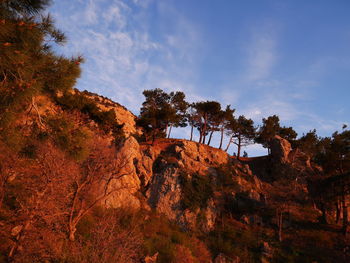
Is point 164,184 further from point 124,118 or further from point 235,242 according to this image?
point 124,118

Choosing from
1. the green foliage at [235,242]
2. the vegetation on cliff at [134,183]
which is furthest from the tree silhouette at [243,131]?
the green foliage at [235,242]

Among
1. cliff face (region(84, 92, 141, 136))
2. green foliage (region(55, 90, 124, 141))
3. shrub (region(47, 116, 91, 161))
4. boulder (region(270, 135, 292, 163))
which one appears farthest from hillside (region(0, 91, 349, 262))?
cliff face (region(84, 92, 141, 136))

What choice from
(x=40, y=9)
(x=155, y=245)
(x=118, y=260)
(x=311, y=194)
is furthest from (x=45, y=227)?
(x=311, y=194)

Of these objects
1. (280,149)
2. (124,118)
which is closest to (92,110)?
(124,118)

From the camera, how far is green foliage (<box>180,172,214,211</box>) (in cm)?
2125

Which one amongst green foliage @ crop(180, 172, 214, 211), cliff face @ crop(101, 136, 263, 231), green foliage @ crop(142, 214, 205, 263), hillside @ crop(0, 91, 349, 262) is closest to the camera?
hillside @ crop(0, 91, 349, 262)

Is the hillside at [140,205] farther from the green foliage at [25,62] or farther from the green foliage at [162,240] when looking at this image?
the green foliage at [25,62]

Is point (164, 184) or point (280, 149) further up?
point (280, 149)

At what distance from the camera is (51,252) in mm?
7465

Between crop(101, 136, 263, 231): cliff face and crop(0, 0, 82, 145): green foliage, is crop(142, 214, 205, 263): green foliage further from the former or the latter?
crop(0, 0, 82, 145): green foliage

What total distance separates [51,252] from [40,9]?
341 inches

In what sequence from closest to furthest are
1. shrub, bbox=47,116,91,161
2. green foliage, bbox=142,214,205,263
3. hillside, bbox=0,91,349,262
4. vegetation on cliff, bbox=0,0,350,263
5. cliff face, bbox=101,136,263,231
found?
vegetation on cliff, bbox=0,0,350,263 → shrub, bbox=47,116,91,161 → hillside, bbox=0,91,349,262 → green foliage, bbox=142,214,205,263 → cliff face, bbox=101,136,263,231

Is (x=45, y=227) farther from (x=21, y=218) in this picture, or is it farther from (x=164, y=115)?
(x=164, y=115)

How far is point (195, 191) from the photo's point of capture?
73.7 ft
